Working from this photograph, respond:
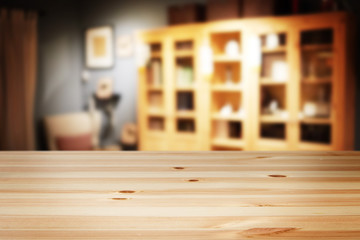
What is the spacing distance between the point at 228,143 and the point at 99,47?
2.49 m

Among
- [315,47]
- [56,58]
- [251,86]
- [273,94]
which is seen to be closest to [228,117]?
[251,86]

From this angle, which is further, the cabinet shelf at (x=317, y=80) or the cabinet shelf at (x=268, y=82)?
the cabinet shelf at (x=268, y=82)

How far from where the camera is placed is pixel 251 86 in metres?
4.28

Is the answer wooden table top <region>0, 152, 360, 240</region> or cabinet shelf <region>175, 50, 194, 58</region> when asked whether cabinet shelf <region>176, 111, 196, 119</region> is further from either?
wooden table top <region>0, 152, 360, 240</region>

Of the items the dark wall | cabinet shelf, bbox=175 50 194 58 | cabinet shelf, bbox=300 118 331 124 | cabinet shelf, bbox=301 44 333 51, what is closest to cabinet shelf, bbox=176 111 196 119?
cabinet shelf, bbox=175 50 194 58

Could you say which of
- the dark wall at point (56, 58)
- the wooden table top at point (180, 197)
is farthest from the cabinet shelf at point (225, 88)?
the wooden table top at point (180, 197)

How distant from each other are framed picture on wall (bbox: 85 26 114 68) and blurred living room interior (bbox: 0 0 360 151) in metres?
0.01

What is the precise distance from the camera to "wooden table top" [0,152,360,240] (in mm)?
451

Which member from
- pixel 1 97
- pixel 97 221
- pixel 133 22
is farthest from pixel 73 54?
pixel 97 221

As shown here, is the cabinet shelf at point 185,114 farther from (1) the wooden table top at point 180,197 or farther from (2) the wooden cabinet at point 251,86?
(1) the wooden table top at point 180,197

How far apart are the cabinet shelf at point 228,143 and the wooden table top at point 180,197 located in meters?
3.60

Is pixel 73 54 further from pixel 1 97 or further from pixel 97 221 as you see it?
pixel 97 221

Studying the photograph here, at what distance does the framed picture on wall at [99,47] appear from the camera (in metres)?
5.73

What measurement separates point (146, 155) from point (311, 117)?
11.2ft
